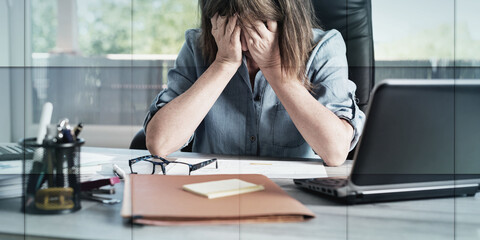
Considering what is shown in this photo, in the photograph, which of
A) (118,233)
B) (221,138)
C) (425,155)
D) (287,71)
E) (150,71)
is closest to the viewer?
(118,233)

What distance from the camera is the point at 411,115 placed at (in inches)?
20.3

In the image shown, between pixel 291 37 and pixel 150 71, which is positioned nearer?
pixel 291 37

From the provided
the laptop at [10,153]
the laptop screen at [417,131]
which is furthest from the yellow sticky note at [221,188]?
the laptop at [10,153]

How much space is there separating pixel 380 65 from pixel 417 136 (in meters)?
0.82

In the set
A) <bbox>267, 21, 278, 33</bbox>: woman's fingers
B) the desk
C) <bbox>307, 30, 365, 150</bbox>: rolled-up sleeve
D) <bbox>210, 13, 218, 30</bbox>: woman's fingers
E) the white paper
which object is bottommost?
the desk

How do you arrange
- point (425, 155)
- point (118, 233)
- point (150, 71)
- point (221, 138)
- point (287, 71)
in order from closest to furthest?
point (118, 233)
point (425, 155)
point (287, 71)
point (221, 138)
point (150, 71)

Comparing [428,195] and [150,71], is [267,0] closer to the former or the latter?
[428,195]

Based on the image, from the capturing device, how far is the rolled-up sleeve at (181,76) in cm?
109

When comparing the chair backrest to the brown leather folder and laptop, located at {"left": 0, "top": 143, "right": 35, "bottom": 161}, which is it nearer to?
the brown leather folder

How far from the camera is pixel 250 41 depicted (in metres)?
1.04

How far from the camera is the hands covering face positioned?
103 centimetres

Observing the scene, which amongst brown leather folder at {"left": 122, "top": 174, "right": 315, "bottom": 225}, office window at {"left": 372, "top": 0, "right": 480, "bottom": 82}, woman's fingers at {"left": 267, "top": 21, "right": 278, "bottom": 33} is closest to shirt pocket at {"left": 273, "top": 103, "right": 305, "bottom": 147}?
woman's fingers at {"left": 267, "top": 21, "right": 278, "bottom": 33}

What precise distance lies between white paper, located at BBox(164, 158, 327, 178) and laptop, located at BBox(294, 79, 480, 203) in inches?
6.9

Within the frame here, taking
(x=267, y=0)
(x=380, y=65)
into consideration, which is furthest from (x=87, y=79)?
(x=380, y=65)
